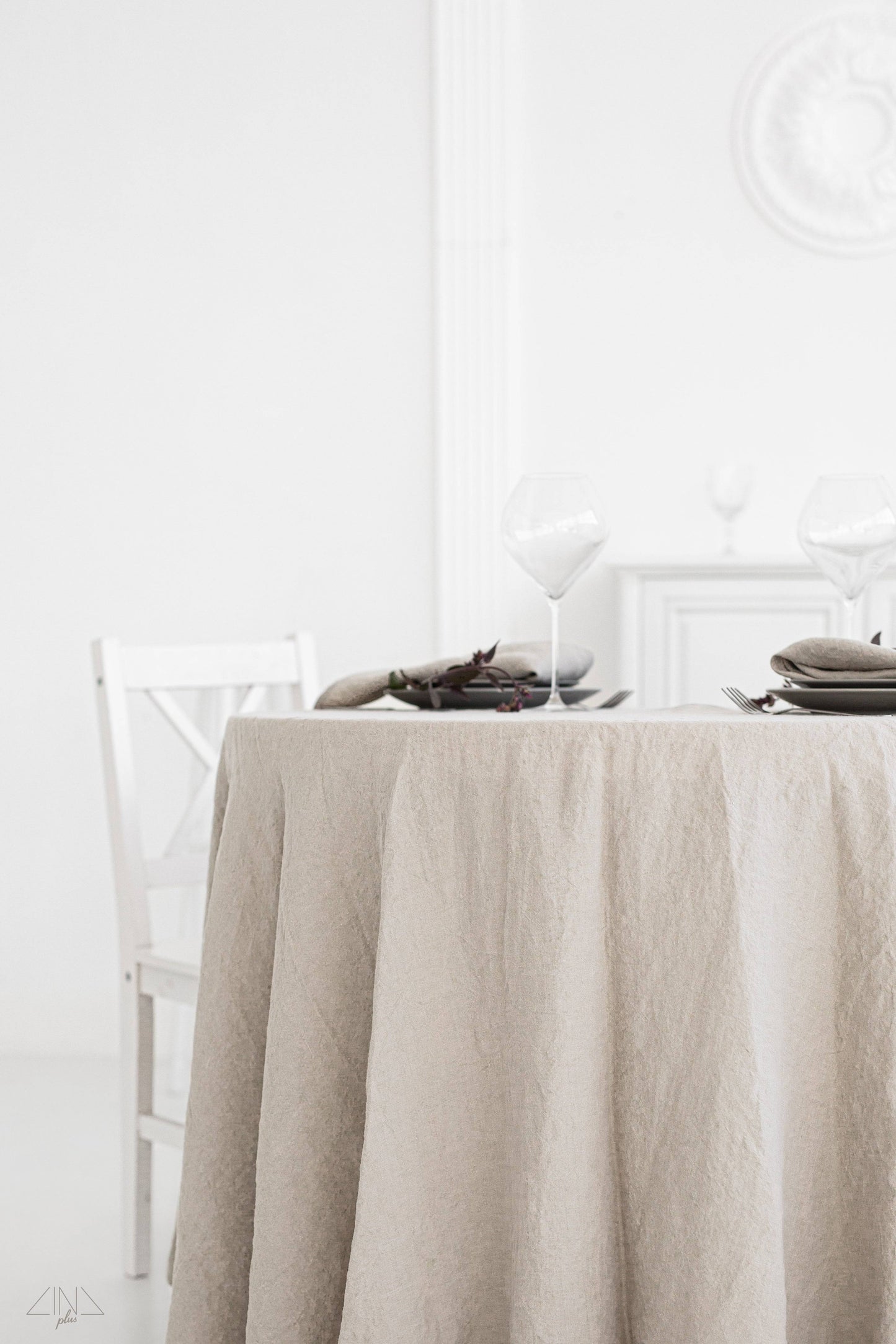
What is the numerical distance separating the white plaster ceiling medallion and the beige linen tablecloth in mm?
2264

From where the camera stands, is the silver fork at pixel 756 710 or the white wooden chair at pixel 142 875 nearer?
the silver fork at pixel 756 710

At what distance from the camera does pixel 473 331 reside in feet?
9.71

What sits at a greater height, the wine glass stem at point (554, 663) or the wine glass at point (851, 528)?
the wine glass at point (851, 528)

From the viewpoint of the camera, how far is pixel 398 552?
2986 mm

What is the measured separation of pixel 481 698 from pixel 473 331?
1.77 metres

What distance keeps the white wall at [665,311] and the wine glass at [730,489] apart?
16 cm

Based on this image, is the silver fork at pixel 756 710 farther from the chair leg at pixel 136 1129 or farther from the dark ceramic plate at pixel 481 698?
the chair leg at pixel 136 1129

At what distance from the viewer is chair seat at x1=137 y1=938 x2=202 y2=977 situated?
5.87 feet

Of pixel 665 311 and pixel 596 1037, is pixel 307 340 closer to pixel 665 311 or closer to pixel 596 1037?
pixel 665 311

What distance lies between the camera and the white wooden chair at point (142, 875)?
1853mm

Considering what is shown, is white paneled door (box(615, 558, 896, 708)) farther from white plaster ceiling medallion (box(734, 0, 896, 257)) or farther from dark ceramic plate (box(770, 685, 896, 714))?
dark ceramic plate (box(770, 685, 896, 714))
